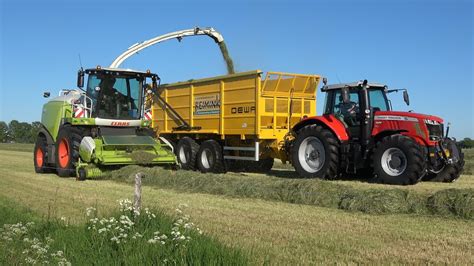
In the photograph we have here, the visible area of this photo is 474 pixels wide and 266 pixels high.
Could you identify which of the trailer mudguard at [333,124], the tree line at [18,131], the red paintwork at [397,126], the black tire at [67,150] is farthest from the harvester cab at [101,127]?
the tree line at [18,131]

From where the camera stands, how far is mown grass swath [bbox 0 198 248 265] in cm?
399

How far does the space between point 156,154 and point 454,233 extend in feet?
29.1

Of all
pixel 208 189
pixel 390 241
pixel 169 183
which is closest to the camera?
pixel 390 241

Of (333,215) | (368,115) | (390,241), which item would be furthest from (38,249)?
(368,115)

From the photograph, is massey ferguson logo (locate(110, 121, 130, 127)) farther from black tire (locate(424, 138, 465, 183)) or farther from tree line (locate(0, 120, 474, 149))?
tree line (locate(0, 120, 474, 149))

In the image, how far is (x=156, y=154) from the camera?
13516 millimetres

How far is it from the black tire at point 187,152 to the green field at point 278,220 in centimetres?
362

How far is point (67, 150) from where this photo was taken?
1378 centimetres

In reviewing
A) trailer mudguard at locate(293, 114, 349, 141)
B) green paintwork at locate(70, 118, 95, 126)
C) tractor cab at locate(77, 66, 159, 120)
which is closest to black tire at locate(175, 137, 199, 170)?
tractor cab at locate(77, 66, 159, 120)

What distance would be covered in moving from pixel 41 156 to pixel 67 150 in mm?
2111

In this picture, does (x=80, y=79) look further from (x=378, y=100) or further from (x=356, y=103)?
(x=378, y=100)

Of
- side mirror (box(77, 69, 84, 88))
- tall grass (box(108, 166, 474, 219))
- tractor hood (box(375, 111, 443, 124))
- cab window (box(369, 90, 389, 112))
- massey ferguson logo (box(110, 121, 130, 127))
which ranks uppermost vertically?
side mirror (box(77, 69, 84, 88))

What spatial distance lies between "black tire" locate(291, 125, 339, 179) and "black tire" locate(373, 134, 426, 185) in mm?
941

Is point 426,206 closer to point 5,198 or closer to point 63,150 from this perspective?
point 5,198
